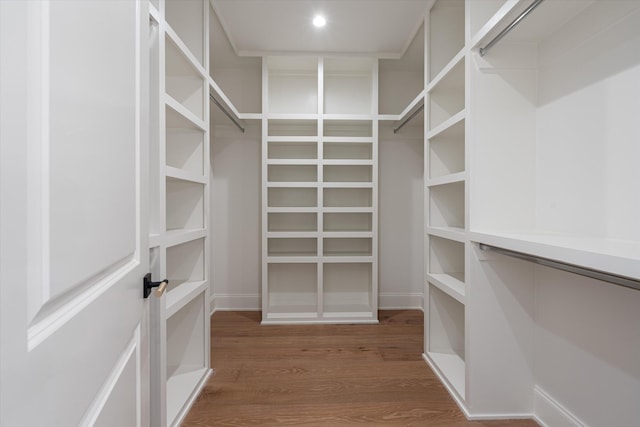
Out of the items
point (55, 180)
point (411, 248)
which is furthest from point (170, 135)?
point (411, 248)

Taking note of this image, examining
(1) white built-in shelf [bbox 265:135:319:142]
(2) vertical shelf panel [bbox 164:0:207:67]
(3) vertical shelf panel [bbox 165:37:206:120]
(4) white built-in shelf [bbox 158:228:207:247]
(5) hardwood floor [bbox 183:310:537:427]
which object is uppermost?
(2) vertical shelf panel [bbox 164:0:207:67]

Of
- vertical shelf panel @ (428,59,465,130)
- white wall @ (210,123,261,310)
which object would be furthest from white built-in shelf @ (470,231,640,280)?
white wall @ (210,123,261,310)

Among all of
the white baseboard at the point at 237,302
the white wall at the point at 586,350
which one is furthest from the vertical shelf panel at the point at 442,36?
the white baseboard at the point at 237,302

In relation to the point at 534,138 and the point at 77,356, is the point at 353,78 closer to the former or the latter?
the point at 534,138

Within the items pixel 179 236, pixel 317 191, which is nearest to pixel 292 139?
pixel 317 191

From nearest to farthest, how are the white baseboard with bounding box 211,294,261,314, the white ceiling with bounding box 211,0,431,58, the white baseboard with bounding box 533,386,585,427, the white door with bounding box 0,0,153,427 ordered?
the white door with bounding box 0,0,153,427 → the white baseboard with bounding box 533,386,585,427 → the white ceiling with bounding box 211,0,431,58 → the white baseboard with bounding box 211,294,261,314

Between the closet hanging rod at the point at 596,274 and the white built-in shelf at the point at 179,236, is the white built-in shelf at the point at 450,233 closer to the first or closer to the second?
the closet hanging rod at the point at 596,274

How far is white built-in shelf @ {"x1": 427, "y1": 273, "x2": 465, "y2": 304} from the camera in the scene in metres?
1.73

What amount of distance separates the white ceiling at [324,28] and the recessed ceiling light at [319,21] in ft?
0.11

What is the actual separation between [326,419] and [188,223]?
4.72 ft

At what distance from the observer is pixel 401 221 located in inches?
128

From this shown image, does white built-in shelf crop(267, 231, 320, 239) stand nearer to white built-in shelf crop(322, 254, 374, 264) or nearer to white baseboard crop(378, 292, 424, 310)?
white built-in shelf crop(322, 254, 374, 264)

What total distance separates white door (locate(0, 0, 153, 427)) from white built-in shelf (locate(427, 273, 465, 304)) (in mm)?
Result: 1655

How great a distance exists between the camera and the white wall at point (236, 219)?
125 inches
